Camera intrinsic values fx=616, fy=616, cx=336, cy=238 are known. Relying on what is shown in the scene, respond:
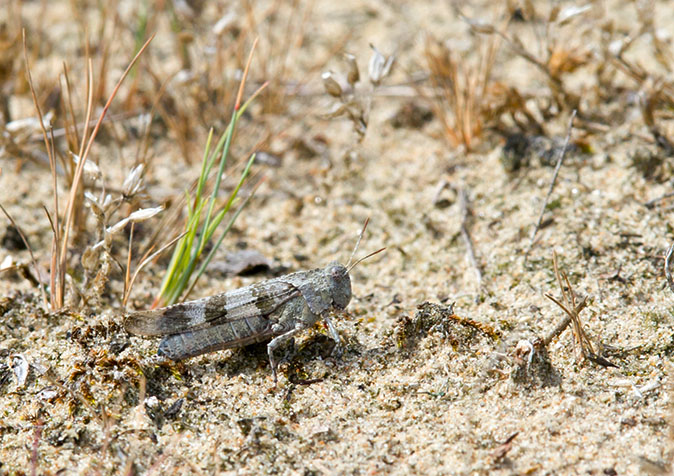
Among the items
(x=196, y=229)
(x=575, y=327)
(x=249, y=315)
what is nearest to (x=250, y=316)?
(x=249, y=315)

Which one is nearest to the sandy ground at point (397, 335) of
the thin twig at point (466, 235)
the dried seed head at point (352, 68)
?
the thin twig at point (466, 235)

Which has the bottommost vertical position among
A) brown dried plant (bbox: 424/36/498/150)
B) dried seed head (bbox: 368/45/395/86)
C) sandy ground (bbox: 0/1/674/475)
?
sandy ground (bbox: 0/1/674/475)

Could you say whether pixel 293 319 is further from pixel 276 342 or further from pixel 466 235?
pixel 466 235

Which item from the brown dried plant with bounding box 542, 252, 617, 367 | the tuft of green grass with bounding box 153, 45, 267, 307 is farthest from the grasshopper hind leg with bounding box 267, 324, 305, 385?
the brown dried plant with bounding box 542, 252, 617, 367

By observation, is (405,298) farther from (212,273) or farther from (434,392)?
(212,273)

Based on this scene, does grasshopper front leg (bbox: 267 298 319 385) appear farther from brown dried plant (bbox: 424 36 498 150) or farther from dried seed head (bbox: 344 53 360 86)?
brown dried plant (bbox: 424 36 498 150)
